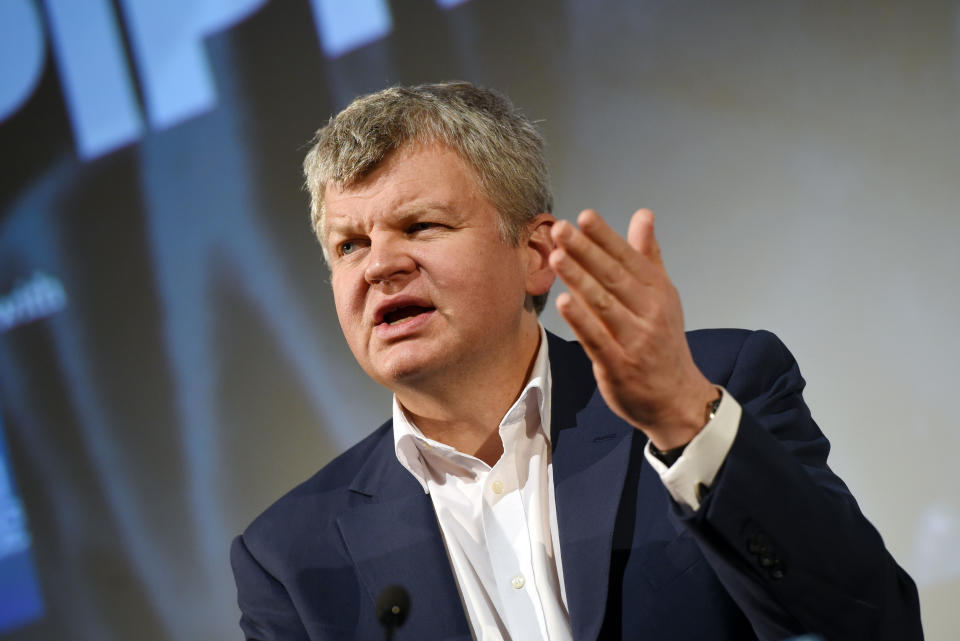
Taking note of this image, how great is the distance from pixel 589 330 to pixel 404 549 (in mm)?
828

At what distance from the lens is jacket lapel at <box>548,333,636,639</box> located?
1623mm

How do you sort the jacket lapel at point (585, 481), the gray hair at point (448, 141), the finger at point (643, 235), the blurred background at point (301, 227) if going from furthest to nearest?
1. the blurred background at point (301, 227)
2. the gray hair at point (448, 141)
3. the jacket lapel at point (585, 481)
4. the finger at point (643, 235)

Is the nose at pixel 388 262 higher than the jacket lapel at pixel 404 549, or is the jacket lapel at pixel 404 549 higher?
the nose at pixel 388 262

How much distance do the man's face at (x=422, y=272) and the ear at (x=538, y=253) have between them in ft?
0.26

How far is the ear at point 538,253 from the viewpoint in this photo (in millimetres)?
1992

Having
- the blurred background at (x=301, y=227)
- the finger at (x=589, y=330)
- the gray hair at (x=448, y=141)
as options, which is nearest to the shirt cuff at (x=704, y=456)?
the finger at (x=589, y=330)

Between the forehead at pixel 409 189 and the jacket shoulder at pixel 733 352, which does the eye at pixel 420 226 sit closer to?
the forehead at pixel 409 189

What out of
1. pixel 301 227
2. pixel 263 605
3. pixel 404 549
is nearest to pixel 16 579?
pixel 301 227

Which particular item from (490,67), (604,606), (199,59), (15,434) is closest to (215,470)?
(15,434)

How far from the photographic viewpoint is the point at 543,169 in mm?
2086

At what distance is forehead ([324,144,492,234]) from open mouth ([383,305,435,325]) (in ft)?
0.60

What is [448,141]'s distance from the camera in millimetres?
1887

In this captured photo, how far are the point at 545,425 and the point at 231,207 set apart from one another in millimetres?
1699

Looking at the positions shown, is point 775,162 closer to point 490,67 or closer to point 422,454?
point 490,67
